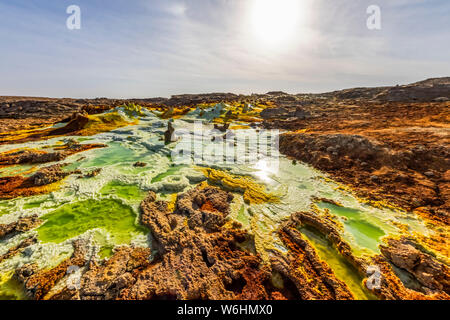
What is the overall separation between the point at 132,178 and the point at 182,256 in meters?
8.71

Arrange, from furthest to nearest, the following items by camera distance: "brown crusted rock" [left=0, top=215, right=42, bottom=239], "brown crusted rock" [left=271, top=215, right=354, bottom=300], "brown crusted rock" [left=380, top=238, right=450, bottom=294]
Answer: "brown crusted rock" [left=0, top=215, right=42, bottom=239]
"brown crusted rock" [left=380, top=238, right=450, bottom=294]
"brown crusted rock" [left=271, top=215, right=354, bottom=300]

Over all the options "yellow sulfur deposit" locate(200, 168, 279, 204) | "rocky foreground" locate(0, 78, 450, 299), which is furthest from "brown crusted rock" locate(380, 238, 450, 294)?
"yellow sulfur deposit" locate(200, 168, 279, 204)

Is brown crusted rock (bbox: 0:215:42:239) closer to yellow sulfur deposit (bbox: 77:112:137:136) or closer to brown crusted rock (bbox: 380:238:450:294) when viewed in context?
brown crusted rock (bbox: 380:238:450:294)

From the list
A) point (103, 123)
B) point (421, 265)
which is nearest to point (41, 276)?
point (421, 265)

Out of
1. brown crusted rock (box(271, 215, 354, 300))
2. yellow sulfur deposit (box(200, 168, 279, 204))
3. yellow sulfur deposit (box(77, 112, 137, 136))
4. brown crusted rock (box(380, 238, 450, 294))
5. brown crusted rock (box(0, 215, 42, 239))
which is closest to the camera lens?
brown crusted rock (box(271, 215, 354, 300))

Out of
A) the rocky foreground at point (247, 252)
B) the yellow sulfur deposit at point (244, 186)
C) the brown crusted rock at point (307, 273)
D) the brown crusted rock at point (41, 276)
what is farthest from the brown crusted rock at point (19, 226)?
the brown crusted rock at point (307, 273)

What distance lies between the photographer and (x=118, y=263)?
604cm

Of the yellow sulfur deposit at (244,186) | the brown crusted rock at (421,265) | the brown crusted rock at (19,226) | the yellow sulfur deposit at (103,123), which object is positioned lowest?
the brown crusted rock at (421,265)

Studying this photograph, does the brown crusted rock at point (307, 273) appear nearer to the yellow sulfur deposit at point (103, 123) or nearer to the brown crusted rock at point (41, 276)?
the brown crusted rock at point (41, 276)

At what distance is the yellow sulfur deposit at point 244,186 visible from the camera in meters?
10.2

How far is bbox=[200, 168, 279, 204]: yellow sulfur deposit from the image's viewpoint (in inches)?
403

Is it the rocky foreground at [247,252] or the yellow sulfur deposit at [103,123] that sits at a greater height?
the yellow sulfur deposit at [103,123]
